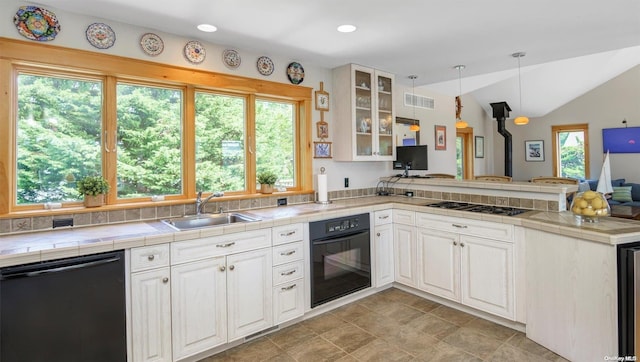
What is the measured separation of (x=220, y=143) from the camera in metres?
3.14

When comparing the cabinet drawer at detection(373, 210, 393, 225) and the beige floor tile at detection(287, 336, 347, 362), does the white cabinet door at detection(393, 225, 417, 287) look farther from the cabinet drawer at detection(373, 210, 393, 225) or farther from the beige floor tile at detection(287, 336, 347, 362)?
the beige floor tile at detection(287, 336, 347, 362)

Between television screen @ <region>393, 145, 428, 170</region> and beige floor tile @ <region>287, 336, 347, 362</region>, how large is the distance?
7.66ft

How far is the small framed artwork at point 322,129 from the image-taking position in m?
3.73

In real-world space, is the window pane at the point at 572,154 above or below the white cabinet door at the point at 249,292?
above

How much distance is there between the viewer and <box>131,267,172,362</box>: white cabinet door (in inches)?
79.9

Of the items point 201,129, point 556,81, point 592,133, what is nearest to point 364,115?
point 201,129

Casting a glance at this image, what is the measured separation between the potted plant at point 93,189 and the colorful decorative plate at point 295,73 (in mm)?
1950

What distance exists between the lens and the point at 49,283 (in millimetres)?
1758

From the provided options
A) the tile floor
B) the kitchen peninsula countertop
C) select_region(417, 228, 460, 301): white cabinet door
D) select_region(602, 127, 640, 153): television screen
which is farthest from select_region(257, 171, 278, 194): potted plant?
select_region(602, 127, 640, 153): television screen

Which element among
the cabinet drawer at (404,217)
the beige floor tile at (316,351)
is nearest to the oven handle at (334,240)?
the cabinet drawer at (404,217)

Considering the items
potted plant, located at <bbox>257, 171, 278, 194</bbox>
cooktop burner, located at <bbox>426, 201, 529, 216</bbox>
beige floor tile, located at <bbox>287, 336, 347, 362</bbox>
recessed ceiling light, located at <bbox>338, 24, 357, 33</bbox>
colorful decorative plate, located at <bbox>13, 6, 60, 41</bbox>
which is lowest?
beige floor tile, located at <bbox>287, 336, 347, 362</bbox>

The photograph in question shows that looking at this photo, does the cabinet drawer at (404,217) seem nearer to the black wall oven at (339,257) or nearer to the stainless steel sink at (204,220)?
the black wall oven at (339,257)

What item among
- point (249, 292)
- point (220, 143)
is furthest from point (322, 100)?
point (249, 292)

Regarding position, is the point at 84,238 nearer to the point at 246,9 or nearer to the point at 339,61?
the point at 246,9
